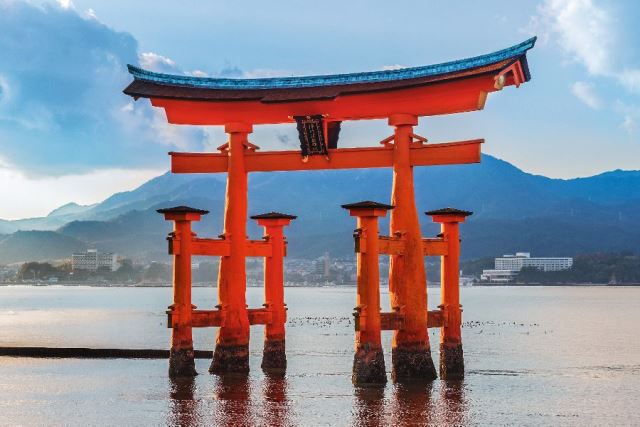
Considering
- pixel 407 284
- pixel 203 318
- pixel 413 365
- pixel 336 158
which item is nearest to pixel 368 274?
pixel 407 284

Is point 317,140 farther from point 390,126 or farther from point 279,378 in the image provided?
point 279,378

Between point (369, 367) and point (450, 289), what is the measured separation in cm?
394

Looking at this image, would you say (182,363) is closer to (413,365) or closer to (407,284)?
(413,365)

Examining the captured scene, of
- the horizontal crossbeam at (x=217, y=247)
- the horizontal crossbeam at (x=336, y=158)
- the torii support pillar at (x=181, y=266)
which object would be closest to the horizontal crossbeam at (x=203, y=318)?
the torii support pillar at (x=181, y=266)

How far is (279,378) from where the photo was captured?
28234 millimetres

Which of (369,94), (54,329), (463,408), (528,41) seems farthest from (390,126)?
(54,329)

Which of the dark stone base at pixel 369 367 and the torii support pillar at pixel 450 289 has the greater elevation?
the torii support pillar at pixel 450 289

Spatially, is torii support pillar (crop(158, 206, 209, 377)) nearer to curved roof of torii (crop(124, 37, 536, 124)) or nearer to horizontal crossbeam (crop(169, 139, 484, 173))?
horizontal crossbeam (crop(169, 139, 484, 173))

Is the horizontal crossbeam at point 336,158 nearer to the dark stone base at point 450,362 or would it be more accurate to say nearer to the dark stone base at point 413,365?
the dark stone base at point 413,365

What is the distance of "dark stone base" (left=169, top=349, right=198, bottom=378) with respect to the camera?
26047 millimetres

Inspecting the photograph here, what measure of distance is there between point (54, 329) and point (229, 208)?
56742 mm

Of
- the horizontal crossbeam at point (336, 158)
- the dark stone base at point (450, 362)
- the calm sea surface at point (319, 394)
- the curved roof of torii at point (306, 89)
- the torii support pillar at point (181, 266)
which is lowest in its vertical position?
the calm sea surface at point (319, 394)

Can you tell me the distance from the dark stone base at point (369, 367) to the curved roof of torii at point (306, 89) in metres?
6.50

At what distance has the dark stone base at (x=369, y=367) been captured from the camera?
23.7 m
